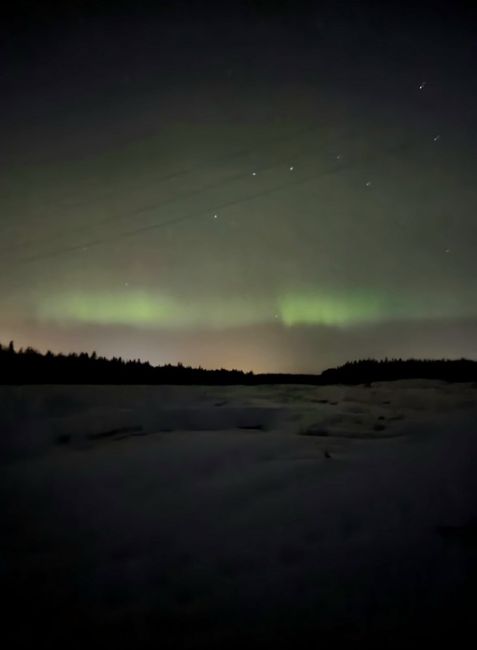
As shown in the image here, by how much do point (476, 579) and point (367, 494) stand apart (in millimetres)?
916

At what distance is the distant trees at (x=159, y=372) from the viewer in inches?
499

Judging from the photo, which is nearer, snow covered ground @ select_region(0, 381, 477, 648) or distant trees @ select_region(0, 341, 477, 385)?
snow covered ground @ select_region(0, 381, 477, 648)

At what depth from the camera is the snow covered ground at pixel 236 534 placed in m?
1.76

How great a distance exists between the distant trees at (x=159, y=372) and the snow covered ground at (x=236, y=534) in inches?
327

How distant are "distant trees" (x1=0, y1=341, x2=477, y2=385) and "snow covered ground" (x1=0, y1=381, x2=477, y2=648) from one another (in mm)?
8312

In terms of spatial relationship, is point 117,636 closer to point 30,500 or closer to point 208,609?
point 208,609

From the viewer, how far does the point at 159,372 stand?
15.0 metres

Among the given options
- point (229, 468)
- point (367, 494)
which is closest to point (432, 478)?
point (367, 494)

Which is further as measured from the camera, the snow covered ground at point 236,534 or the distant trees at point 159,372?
the distant trees at point 159,372

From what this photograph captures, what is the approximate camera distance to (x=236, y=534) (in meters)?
2.44

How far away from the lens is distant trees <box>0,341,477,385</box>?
41.6 feet

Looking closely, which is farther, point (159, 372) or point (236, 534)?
point (159, 372)

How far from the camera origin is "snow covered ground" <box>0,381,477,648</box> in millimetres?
1760

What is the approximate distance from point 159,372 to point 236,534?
12893 mm
